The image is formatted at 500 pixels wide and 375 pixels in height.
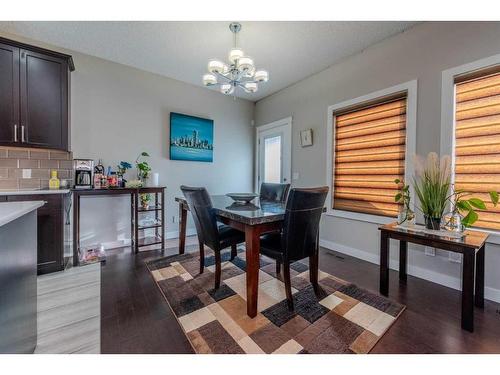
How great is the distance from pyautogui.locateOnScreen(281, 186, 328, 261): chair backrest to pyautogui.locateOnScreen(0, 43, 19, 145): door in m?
2.91

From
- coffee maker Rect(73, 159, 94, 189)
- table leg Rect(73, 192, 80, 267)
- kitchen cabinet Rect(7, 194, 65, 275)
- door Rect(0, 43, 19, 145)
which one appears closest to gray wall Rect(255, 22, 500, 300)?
coffee maker Rect(73, 159, 94, 189)

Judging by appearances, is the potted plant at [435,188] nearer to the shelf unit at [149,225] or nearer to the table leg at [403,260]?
the table leg at [403,260]

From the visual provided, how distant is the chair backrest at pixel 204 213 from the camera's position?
1.91 m

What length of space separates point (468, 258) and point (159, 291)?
2.45 metres

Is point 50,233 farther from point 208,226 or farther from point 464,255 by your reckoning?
point 464,255

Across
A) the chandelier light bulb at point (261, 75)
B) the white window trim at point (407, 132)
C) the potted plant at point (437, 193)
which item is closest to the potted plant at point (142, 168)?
the chandelier light bulb at point (261, 75)

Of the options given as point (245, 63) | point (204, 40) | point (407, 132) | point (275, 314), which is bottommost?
point (275, 314)

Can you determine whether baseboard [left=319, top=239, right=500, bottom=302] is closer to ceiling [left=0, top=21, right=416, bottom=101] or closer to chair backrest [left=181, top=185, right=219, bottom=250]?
chair backrest [left=181, top=185, right=219, bottom=250]

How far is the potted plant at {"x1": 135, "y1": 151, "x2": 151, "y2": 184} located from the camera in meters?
3.19

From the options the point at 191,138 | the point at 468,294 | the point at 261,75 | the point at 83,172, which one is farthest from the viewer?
the point at 191,138

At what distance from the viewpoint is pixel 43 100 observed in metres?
2.43

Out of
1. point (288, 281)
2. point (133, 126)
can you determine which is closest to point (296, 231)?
point (288, 281)

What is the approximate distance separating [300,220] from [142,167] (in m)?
2.51

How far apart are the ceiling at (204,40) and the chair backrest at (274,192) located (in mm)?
1723
